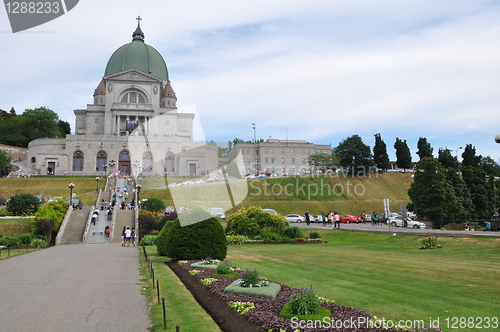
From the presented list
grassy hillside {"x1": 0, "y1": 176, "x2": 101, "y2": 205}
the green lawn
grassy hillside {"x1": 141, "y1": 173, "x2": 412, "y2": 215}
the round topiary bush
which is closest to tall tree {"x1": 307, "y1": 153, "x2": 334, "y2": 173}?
grassy hillside {"x1": 141, "y1": 173, "x2": 412, "y2": 215}

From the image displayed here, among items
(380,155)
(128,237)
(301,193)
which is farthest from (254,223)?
(380,155)

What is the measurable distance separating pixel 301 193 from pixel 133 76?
47.5m

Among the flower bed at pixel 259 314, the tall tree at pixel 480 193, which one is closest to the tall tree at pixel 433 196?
the tall tree at pixel 480 193

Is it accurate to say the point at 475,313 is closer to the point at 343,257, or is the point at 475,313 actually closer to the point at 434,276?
the point at 434,276

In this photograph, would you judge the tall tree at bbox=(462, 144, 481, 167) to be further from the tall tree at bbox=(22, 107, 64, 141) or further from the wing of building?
the tall tree at bbox=(22, 107, 64, 141)

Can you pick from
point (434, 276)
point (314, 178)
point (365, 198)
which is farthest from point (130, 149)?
point (434, 276)

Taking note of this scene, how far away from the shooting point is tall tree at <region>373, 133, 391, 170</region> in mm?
93644

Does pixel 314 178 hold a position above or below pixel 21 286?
above

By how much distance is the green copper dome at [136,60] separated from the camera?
313ft

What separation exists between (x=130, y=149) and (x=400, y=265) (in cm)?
7434

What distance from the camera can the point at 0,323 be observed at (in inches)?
361

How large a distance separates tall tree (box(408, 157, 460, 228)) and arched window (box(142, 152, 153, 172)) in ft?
177

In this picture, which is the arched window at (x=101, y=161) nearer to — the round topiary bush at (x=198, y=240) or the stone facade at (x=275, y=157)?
the stone facade at (x=275, y=157)

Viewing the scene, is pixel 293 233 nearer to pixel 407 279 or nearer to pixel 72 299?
pixel 407 279
